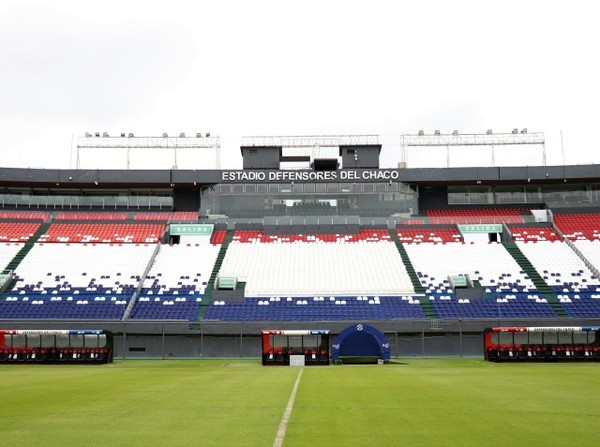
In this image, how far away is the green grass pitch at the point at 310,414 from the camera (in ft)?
38.0

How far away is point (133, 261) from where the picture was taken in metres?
64.1

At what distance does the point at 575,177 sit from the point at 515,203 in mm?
7227

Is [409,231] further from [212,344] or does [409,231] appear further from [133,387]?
[133,387]

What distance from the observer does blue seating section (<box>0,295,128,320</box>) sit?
5375cm

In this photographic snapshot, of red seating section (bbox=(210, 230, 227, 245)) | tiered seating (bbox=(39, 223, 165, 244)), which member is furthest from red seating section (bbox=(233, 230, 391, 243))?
tiered seating (bbox=(39, 223, 165, 244))

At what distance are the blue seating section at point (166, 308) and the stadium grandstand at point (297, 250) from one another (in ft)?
0.57

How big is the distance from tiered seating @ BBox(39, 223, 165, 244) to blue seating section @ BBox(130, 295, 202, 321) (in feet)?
43.3

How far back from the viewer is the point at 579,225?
7125 centimetres

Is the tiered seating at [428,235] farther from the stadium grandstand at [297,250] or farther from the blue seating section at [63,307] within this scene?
the blue seating section at [63,307]

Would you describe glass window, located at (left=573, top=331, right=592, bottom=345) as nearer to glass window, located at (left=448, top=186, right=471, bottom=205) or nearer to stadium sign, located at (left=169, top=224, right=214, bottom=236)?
glass window, located at (left=448, top=186, right=471, bottom=205)

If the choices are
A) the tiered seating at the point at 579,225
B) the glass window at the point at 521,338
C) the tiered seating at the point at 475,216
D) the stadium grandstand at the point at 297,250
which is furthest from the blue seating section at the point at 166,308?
the tiered seating at the point at 579,225

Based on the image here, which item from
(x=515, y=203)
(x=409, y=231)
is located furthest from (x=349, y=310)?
(x=515, y=203)

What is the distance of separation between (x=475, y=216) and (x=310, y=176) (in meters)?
19.4

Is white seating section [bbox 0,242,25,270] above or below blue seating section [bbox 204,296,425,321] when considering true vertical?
above
